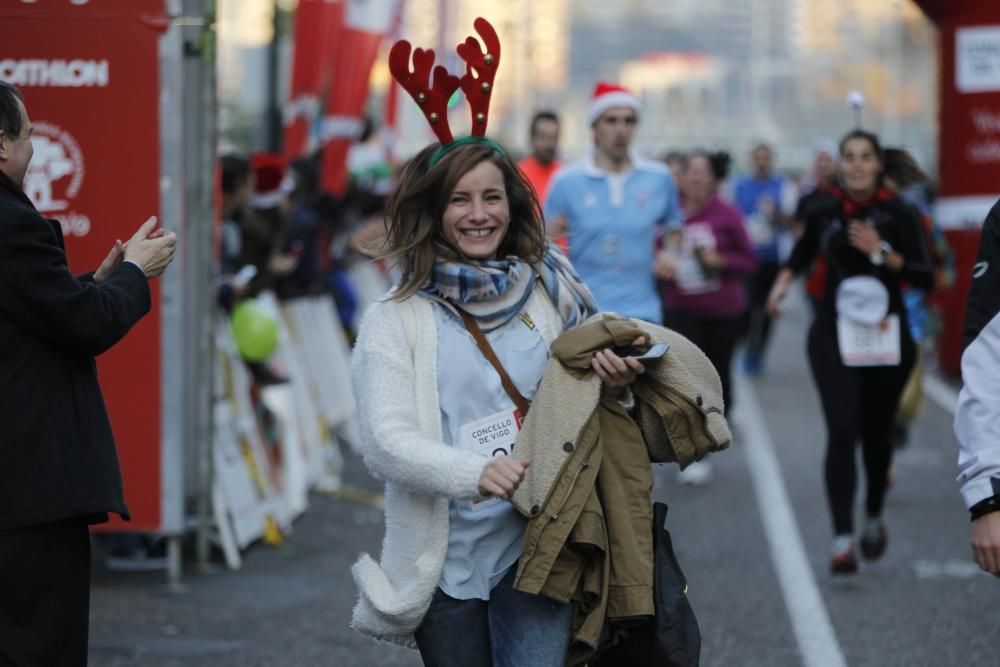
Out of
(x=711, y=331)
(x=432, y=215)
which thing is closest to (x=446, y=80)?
(x=432, y=215)

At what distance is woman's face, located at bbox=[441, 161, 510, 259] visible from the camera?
423cm

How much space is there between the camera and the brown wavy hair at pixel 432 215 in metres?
4.23

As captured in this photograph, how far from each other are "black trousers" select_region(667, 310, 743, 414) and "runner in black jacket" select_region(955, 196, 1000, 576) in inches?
312

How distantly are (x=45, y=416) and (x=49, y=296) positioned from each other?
0.29 meters

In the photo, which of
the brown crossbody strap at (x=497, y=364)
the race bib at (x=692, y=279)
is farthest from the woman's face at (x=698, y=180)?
the brown crossbody strap at (x=497, y=364)

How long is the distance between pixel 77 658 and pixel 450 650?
0.94m

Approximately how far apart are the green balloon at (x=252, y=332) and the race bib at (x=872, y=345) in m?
3.22

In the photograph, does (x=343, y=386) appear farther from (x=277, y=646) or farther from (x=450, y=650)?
(x=450, y=650)

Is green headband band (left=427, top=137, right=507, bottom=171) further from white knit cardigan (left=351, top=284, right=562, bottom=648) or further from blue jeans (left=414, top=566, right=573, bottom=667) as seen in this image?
blue jeans (left=414, top=566, right=573, bottom=667)

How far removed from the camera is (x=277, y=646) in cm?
731

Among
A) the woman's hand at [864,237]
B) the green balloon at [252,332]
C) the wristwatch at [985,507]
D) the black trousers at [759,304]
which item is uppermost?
the woman's hand at [864,237]

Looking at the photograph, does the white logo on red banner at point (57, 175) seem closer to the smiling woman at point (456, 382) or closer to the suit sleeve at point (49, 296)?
the suit sleeve at point (49, 296)

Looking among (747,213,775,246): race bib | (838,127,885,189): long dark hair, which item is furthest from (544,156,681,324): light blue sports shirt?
(747,213,775,246): race bib

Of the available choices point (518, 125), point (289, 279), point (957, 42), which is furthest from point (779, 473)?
point (518, 125)
